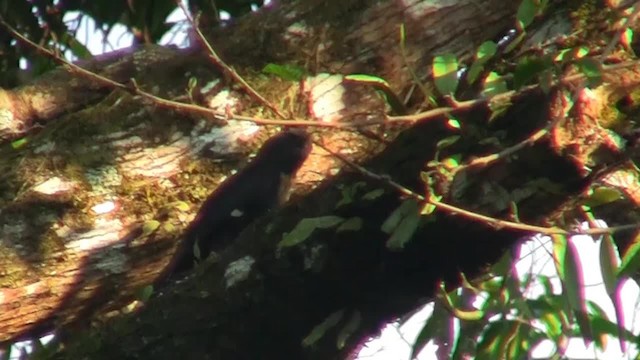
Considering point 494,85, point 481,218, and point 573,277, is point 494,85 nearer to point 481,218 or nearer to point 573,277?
point 481,218

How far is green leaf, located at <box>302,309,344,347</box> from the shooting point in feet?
8.50

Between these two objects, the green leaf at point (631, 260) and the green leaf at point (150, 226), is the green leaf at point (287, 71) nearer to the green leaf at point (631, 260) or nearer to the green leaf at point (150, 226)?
the green leaf at point (150, 226)

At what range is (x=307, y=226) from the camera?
254 cm

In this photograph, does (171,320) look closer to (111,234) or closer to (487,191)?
(111,234)

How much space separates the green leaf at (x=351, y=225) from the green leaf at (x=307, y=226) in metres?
0.01

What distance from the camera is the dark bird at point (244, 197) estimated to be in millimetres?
3250

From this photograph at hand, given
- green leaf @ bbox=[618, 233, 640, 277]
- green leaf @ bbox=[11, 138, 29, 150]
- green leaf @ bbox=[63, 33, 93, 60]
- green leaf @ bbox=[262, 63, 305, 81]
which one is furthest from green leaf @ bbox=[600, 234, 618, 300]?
green leaf @ bbox=[63, 33, 93, 60]

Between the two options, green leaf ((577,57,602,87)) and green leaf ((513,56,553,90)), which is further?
green leaf ((513,56,553,90))

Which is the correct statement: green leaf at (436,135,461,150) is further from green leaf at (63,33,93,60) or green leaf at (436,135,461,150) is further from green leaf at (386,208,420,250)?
green leaf at (63,33,93,60)

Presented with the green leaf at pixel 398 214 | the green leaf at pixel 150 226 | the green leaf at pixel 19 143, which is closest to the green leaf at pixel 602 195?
the green leaf at pixel 398 214

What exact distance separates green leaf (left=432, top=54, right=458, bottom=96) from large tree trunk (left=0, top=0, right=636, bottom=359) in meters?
0.07

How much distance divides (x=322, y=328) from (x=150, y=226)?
1.86 ft

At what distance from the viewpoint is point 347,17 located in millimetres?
3168

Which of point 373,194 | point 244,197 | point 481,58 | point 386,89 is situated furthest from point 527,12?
point 244,197
